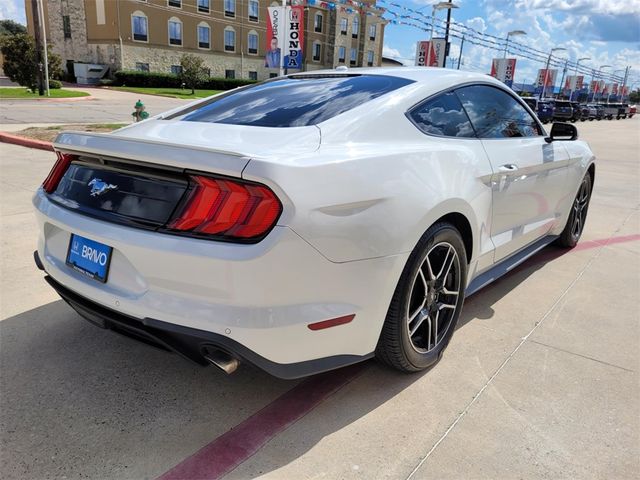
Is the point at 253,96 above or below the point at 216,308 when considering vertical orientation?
above

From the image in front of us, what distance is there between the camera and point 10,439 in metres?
2.24

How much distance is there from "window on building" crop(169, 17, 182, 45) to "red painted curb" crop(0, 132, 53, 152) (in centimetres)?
3925

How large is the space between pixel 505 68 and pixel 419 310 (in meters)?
46.1

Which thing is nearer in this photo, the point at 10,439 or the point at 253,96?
the point at 10,439

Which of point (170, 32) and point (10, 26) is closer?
point (170, 32)

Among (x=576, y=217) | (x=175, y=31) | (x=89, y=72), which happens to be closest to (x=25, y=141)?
(x=576, y=217)

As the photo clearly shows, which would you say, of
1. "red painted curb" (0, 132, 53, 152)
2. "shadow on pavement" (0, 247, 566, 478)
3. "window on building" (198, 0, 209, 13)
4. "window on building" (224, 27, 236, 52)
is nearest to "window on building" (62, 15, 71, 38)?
"window on building" (198, 0, 209, 13)

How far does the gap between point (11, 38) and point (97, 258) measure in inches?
1219

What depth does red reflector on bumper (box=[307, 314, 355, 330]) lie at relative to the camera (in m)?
2.13

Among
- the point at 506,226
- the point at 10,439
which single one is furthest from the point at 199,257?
the point at 506,226

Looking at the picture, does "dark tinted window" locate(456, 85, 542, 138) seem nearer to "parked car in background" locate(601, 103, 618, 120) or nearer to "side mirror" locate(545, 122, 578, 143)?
"side mirror" locate(545, 122, 578, 143)

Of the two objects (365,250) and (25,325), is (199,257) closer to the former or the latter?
(365,250)

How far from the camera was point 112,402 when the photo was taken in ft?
8.27

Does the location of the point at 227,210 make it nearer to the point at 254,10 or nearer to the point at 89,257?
the point at 89,257
